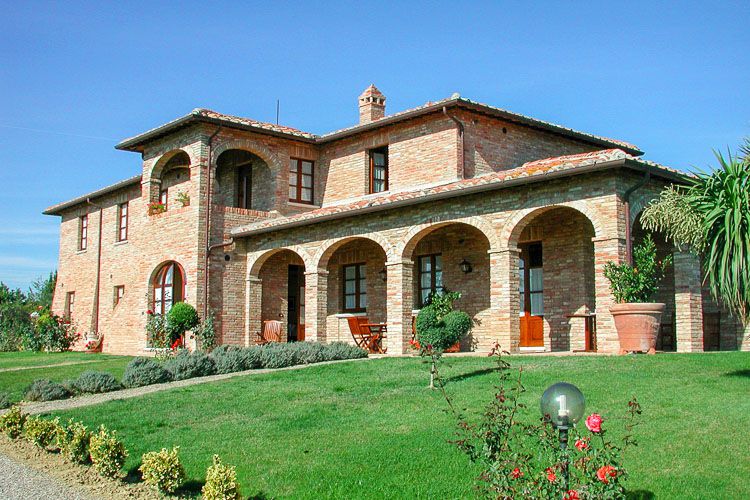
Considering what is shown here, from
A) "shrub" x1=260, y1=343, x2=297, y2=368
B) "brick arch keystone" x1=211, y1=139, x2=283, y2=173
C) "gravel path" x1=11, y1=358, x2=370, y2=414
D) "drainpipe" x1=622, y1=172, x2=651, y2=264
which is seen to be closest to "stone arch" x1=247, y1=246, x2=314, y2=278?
"brick arch keystone" x1=211, y1=139, x2=283, y2=173

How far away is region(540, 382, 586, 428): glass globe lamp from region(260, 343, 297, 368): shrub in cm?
1109

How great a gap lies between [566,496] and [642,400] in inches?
188

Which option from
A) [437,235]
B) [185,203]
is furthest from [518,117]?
[185,203]

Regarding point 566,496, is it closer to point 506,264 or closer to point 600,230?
point 600,230

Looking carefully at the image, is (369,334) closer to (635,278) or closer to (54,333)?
(635,278)

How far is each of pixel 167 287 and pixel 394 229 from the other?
26.9 feet

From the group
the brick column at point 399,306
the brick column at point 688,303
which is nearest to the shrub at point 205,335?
the brick column at point 399,306

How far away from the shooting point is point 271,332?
20.9m

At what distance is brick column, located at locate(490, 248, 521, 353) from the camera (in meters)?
15.1

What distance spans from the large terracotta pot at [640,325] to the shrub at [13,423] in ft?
30.8

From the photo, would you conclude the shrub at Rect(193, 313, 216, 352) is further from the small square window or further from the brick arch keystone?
the small square window

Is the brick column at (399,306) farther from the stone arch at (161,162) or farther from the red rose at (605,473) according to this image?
the red rose at (605,473)

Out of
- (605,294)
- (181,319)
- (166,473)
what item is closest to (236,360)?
(181,319)

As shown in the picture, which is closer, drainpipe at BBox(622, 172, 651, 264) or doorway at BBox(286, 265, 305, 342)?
drainpipe at BBox(622, 172, 651, 264)
